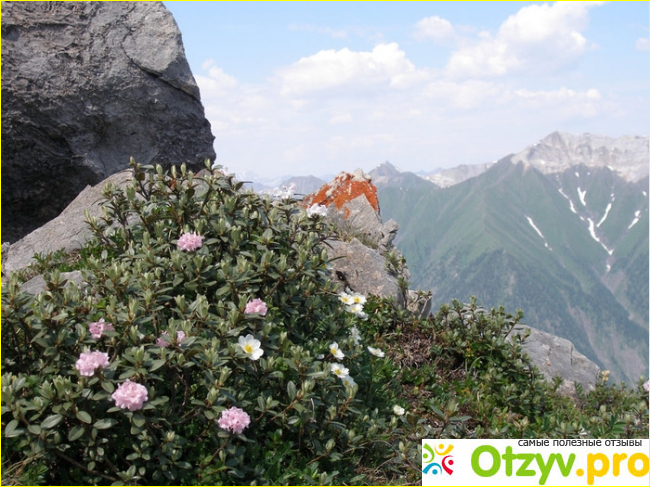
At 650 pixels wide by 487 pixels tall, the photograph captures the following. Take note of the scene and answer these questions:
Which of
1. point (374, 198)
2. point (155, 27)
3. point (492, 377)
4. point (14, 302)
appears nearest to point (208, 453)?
point (14, 302)

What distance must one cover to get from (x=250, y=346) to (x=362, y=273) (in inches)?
181

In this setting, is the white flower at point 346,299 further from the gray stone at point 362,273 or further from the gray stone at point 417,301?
the gray stone at point 417,301

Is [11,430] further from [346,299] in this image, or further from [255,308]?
[346,299]

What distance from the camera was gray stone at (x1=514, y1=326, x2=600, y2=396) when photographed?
974 cm

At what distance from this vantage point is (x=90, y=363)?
3791 millimetres

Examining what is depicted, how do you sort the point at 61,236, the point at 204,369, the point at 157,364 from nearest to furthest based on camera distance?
the point at 157,364 < the point at 204,369 < the point at 61,236

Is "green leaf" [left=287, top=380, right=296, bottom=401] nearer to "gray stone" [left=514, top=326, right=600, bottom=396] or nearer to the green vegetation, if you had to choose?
the green vegetation

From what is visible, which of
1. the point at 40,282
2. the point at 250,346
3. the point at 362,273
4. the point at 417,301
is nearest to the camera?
the point at 250,346

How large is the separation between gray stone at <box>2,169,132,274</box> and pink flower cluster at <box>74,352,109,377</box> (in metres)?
3.51

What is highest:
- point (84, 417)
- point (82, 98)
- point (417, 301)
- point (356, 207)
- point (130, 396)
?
point (82, 98)

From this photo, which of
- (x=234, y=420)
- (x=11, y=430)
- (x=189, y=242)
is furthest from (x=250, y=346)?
(x=11, y=430)

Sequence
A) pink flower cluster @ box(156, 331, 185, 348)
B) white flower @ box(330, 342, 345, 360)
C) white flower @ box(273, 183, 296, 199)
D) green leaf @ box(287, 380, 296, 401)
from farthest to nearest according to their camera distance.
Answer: white flower @ box(273, 183, 296, 199), white flower @ box(330, 342, 345, 360), green leaf @ box(287, 380, 296, 401), pink flower cluster @ box(156, 331, 185, 348)

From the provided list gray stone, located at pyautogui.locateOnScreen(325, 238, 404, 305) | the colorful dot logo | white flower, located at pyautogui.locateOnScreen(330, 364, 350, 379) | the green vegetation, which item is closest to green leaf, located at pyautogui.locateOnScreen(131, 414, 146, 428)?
the green vegetation

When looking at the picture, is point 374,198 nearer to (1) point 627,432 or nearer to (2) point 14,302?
(1) point 627,432
